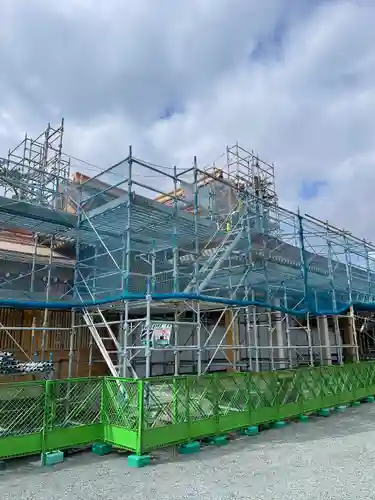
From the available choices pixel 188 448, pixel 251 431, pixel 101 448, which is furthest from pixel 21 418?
pixel 251 431

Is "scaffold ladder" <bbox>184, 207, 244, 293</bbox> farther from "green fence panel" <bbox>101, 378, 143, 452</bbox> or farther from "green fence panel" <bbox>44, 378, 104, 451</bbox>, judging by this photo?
"green fence panel" <bbox>44, 378, 104, 451</bbox>

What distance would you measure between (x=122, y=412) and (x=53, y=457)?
122 cm

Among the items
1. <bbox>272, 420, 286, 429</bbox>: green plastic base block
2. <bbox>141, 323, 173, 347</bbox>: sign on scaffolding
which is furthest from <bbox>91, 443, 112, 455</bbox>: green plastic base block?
<bbox>272, 420, 286, 429</bbox>: green plastic base block

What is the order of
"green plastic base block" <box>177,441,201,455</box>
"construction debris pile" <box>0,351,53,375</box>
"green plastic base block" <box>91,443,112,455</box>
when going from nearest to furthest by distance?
"green plastic base block" <box>91,443,112,455</box> < "green plastic base block" <box>177,441,201,455</box> < "construction debris pile" <box>0,351,53,375</box>

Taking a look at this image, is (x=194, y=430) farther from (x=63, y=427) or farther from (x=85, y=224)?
(x=85, y=224)

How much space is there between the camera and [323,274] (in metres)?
16.5

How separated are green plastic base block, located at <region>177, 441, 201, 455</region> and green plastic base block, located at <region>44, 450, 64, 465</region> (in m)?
1.95

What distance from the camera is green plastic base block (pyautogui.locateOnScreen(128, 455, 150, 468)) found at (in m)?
6.04

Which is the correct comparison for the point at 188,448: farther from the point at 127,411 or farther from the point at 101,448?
the point at 101,448

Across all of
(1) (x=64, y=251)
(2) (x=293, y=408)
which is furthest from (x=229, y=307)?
(1) (x=64, y=251)

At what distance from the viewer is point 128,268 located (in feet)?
30.3

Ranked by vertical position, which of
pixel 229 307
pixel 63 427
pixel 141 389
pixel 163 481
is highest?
pixel 229 307

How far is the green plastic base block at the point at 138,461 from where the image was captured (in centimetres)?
604

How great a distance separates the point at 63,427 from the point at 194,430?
7.35ft
